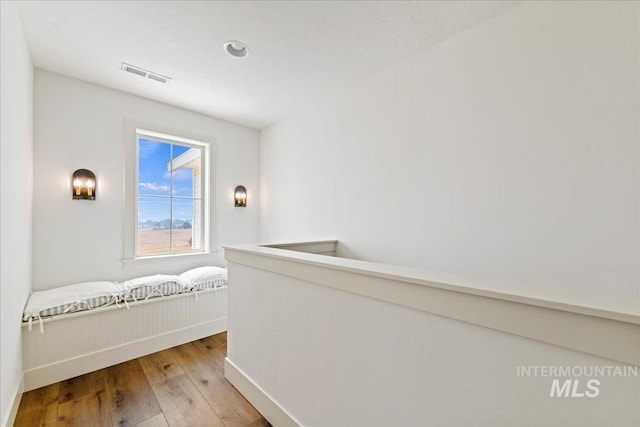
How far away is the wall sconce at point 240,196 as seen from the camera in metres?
3.77

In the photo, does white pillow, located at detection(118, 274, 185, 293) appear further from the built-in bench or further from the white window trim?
the white window trim

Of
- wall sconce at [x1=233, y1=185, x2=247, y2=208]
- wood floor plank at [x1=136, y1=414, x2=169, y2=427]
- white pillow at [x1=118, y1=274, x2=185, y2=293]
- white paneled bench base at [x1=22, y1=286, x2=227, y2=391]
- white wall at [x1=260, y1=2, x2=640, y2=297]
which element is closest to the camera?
white wall at [x1=260, y1=2, x2=640, y2=297]

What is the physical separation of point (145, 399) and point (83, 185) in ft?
6.67

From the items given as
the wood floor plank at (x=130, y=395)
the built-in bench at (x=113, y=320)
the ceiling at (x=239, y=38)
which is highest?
the ceiling at (x=239, y=38)

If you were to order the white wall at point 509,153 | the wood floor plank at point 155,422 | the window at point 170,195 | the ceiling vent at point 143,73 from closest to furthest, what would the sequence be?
the white wall at point 509,153 < the wood floor plank at point 155,422 < the ceiling vent at point 143,73 < the window at point 170,195

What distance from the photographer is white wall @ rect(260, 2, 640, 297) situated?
139cm

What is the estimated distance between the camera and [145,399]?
1908 millimetres

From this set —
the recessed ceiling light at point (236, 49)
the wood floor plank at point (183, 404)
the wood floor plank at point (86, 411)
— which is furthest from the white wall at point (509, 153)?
the wood floor plank at point (86, 411)

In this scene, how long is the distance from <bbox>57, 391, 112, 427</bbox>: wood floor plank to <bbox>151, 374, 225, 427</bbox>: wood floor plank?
0.98 ft

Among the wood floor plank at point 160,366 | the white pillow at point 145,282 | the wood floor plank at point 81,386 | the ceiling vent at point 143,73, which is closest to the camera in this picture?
the wood floor plank at point 81,386

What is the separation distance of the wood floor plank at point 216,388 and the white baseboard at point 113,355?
0.49 feet

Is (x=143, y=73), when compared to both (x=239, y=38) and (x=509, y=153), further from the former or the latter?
(x=509, y=153)

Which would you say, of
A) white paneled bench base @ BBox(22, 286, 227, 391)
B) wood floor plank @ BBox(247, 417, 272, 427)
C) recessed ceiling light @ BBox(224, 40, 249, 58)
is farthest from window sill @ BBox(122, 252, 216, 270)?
recessed ceiling light @ BBox(224, 40, 249, 58)

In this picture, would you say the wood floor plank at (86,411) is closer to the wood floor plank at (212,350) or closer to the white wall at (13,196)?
the white wall at (13,196)
